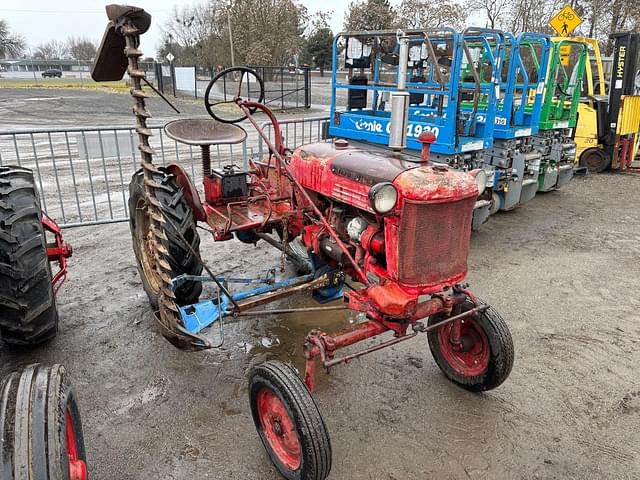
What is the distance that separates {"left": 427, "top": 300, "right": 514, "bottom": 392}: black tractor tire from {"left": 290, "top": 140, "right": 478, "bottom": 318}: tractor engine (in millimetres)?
366

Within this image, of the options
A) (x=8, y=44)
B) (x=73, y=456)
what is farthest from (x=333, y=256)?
(x=8, y=44)

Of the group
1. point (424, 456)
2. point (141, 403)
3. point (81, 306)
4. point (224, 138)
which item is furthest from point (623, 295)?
point (81, 306)

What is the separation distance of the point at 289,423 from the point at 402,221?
3.67ft

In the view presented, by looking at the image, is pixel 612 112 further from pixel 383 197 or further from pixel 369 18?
pixel 369 18

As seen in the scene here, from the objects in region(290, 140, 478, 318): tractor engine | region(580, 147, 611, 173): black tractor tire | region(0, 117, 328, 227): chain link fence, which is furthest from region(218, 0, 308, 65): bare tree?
region(290, 140, 478, 318): tractor engine

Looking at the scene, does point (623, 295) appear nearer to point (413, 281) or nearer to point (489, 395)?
point (489, 395)

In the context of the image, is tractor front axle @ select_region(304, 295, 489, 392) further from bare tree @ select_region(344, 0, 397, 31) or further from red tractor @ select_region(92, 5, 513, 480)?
bare tree @ select_region(344, 0, 397, 31)

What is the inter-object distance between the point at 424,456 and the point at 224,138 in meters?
2.65

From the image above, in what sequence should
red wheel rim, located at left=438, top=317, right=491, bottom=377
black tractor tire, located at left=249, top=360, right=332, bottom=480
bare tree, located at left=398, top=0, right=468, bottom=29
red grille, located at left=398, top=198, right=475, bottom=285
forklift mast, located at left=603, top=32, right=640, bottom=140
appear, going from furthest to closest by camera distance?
bare tree, located at left=398, top=0, right=468, bottom=29 → forklift mast, located at left=603, top=32, right=640, bottom=140 → red wheel rim, located at left=438, top=317, right=491, bottom=377 → red grille, located at left=398, top=198, right=475, bottom=285 → black tractor tire, located at left=249, top=360, right=332, bottom=480

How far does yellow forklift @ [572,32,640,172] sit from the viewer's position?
891 centimetres

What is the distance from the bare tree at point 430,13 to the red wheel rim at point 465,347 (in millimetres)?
22703

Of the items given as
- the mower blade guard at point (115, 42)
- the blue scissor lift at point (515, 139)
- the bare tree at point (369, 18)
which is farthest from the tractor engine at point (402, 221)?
the bare tree at point (369, 18)

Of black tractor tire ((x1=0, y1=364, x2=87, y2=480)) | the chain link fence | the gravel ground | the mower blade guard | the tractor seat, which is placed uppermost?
the mower blade guard

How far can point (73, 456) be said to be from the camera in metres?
2.03
